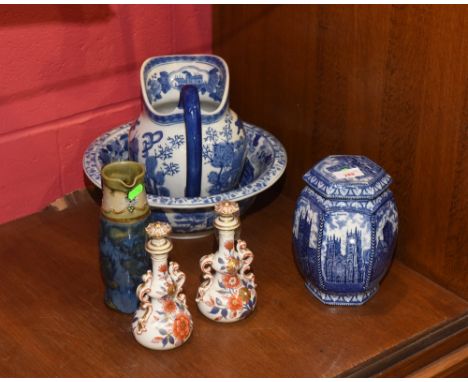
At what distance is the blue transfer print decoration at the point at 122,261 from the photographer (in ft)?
3.17

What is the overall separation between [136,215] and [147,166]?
14cm

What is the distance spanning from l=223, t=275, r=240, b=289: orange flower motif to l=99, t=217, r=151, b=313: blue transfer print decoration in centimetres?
10

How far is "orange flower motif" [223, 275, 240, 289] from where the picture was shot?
979 millimetres

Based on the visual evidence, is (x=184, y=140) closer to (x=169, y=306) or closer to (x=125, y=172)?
(x=125, y=172)

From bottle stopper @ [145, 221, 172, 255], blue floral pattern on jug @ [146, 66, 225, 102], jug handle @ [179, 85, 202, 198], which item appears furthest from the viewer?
blue floral pattern on jug @ [146, 66, 225, 102]

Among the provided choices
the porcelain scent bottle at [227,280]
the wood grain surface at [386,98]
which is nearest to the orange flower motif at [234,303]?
the porcelain scent bottle at [227,280]

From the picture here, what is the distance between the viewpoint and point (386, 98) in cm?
106

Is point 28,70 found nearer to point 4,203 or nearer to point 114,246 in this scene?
point 4,203

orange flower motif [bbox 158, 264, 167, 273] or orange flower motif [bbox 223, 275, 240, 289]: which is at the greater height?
orange flower motif [bbox 158, 264, 167, 273]

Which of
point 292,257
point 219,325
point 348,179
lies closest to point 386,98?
point 348,179

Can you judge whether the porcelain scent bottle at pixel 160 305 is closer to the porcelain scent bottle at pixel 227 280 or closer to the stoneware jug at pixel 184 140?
the porcelain scent bottle at pixel 227 280

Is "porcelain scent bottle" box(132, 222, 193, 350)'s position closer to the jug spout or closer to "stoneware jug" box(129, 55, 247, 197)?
the jug spout

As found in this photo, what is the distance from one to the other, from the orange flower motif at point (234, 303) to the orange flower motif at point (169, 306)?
0.08m

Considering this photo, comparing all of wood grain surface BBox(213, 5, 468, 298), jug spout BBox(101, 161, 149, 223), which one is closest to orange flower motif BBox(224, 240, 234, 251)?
jug spout BBox(101, 161, 149, 223)
